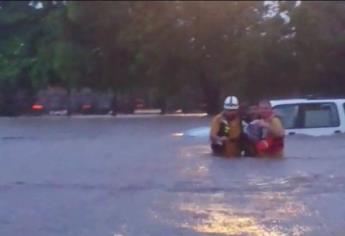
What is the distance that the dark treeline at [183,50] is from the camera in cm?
3512

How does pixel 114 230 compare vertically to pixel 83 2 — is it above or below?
below

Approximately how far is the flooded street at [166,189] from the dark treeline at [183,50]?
7005 mm

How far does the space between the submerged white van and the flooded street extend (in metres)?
0.23

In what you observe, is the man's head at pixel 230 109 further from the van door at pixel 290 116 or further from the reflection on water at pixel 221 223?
the reflection on water at pixel 221 223

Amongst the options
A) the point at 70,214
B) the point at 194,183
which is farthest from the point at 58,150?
the point at 70,214

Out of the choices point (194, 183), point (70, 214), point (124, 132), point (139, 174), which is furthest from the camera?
point (124, 132)

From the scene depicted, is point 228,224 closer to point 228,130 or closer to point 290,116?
point 228,130

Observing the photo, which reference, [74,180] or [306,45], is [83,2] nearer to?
[74,180]

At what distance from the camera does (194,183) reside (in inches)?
722

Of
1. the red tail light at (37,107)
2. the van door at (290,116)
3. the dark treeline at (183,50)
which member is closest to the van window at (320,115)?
the van door at (290,116)

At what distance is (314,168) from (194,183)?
9.89ft

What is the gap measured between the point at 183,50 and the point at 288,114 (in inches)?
747

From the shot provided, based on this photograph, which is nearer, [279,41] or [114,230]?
[114,230]

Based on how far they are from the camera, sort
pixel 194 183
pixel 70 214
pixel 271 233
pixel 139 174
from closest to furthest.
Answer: pixel 271 233 → pixel 70 214 → pixel 194 183 → pixel 139 174
